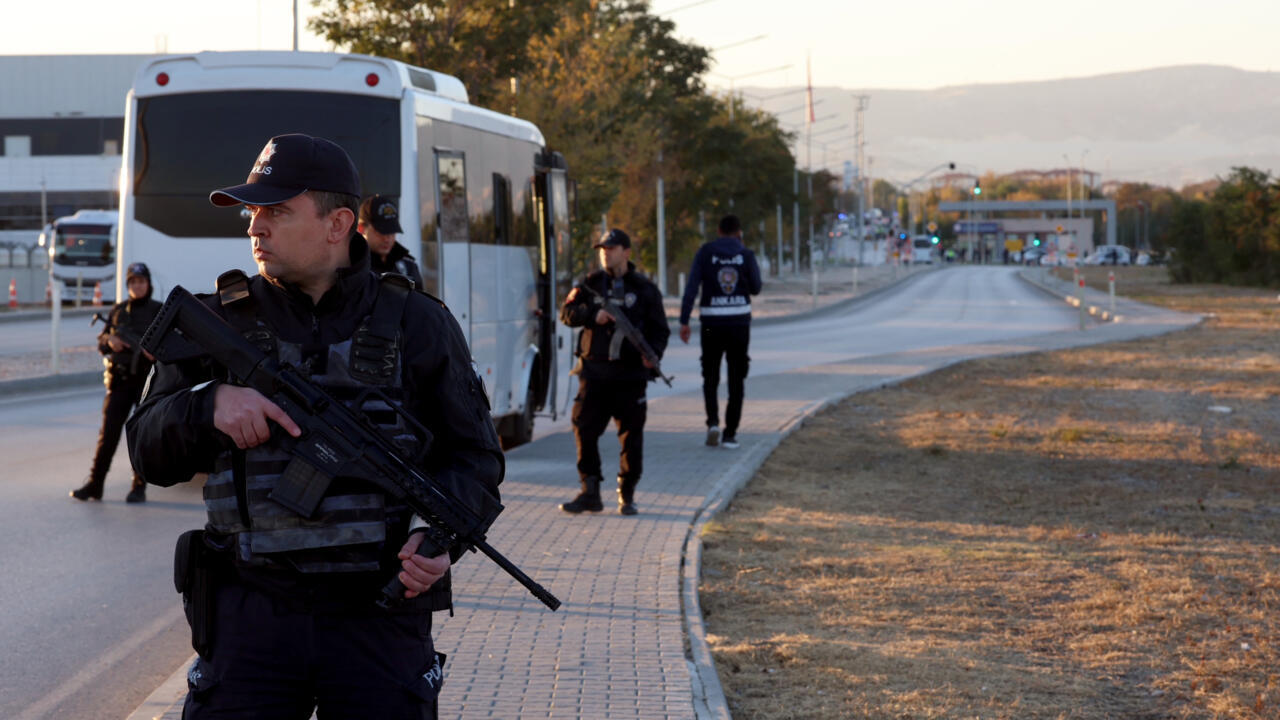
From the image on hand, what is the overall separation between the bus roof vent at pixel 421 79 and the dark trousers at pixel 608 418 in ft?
10.1

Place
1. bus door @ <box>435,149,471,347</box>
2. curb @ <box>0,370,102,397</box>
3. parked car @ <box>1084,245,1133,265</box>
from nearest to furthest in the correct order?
bus door @ <box>435,149,471,347</box>
curb @ <box>0,370,102,397</box>
parked car @ <box>1084,245,1133,265</box>

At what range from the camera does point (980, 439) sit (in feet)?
48.1

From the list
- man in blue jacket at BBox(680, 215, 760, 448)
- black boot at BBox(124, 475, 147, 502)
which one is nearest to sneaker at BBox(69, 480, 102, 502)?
black boot at BBox(124, 475, 147, 502)

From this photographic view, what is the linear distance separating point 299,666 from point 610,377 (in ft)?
21.7

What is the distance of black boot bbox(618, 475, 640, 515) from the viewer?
973 centimetres

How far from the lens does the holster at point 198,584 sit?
3160 millimetres

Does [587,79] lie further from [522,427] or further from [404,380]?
[404,380]

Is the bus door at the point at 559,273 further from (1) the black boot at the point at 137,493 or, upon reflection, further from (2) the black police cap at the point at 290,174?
(2) the black police cap at the point at 290,174

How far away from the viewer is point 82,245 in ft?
145

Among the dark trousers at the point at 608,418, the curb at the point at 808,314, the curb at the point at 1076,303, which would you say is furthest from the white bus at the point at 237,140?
the curb at the point at 1076,303

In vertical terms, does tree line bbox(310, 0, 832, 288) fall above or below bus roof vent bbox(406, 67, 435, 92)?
above

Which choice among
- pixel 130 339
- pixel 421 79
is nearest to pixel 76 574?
pixel 130 339

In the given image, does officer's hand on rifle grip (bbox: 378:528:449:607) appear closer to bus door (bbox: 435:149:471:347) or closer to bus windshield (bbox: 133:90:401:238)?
bus windshield (bbox: 133:90:401:238)

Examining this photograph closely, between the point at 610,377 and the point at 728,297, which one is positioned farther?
the point at 728,297
